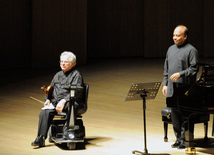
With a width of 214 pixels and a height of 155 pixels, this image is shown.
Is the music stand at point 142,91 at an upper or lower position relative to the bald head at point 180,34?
lower

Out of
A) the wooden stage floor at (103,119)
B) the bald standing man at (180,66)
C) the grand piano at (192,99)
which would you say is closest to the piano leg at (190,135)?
the grand piano at (192,99)

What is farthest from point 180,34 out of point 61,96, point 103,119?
point 103,119

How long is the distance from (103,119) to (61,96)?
1.56 meters

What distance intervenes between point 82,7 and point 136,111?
221 inches

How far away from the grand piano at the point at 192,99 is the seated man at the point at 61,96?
44.9 inches

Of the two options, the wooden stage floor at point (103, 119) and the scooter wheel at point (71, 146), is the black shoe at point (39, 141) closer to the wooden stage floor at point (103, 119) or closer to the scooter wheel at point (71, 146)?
the wooden stage floor at point (103, 119)

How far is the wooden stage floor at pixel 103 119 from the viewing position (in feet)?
A: 17.5

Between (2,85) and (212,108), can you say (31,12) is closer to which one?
(2,85)

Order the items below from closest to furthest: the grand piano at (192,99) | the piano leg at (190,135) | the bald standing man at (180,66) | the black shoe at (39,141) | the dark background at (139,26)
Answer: the grand piano at (192,99)
the piano leg at (190,135)
the bald standing man at (180,66)
the black shoe at (39,141)
the dark background at (139,26)

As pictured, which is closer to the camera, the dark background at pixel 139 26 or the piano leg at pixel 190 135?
the piano leg at pixel 190 135

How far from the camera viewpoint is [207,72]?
5172 mm

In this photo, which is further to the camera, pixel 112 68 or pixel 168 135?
pixel 112 68

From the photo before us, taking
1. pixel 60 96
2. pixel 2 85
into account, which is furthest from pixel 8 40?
pixel 60 96

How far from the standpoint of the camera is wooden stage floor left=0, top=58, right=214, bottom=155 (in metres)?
5.33
